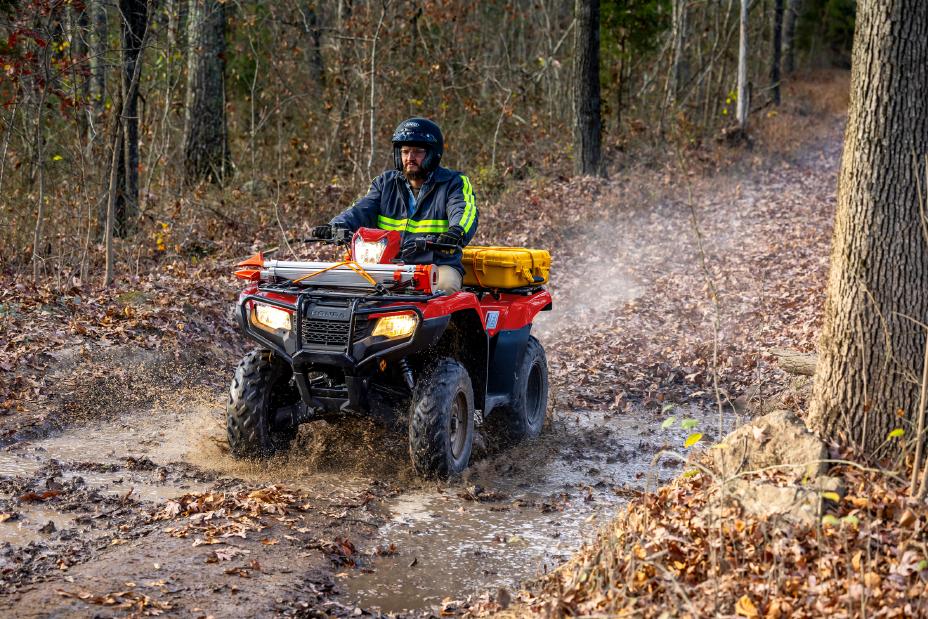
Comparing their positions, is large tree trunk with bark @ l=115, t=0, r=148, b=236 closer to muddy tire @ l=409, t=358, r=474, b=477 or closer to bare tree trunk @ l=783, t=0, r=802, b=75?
muddy tire @ l=409, t=358, r=474, b=477

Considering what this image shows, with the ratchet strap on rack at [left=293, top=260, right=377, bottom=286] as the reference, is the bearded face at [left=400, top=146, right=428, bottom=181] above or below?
above

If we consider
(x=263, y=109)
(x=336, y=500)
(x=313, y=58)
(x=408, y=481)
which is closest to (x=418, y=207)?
(x=408, y=481)

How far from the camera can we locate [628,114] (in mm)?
20891

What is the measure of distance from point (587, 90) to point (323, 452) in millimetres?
11307

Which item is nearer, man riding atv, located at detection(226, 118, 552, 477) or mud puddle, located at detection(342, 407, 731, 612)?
mud puddle, located at detection(342, 407, 731, 612)

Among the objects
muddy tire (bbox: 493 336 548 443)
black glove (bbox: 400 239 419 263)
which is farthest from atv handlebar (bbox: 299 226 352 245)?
muddy tire (bbox: 493 336 548 443)

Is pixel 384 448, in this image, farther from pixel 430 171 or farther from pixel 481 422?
pixel 430 171

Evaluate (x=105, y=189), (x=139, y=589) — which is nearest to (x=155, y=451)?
(x=139, y=589)

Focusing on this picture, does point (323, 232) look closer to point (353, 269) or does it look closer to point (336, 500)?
point (353, 269)

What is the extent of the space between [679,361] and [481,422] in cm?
282

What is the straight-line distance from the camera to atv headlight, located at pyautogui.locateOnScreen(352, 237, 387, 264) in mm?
6328

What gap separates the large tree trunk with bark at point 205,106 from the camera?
51.4 ft

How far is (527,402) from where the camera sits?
789 cm

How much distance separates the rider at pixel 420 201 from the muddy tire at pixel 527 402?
1.07 meters
